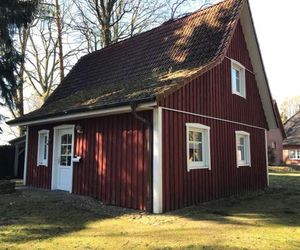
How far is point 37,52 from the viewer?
28734mm

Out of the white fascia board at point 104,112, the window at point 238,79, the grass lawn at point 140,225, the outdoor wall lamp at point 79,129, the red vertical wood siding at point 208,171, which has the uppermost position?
the window at point 238,79

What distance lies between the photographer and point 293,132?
4056 centimetres

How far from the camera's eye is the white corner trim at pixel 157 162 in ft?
30.5

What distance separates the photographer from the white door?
41.7 feet

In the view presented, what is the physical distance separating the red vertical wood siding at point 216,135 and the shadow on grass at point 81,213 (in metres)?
0.55

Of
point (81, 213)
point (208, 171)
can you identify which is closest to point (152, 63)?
point (208, 171)

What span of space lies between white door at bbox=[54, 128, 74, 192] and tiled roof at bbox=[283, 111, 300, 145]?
3167 cm

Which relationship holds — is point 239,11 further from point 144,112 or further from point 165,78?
point 144,112

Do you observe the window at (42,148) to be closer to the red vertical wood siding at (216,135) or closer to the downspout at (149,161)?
the downspout at (149,161)

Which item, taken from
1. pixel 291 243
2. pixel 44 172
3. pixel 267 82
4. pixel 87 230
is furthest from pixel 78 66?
pixel 291 243

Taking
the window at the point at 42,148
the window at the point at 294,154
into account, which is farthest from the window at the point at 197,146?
the window at the point at 294,154

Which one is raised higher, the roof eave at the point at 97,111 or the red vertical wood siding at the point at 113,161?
the roof eave at the point at 97,111

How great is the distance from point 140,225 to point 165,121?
2896mm

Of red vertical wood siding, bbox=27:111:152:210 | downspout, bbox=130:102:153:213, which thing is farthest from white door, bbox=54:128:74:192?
downspout, bbox=130:102:153:213
